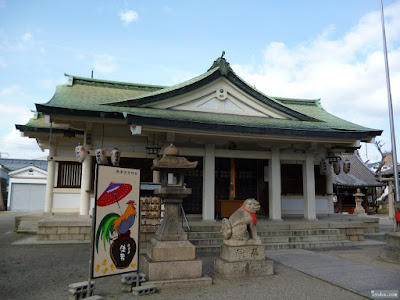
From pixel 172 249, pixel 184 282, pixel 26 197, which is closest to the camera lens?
pixel 184 282

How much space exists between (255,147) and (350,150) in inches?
179

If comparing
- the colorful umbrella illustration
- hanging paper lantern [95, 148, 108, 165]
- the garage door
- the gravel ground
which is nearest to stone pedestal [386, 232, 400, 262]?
the gravel ground

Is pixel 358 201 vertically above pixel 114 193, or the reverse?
pixel 114 193

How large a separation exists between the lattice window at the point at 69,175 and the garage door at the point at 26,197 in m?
21.1

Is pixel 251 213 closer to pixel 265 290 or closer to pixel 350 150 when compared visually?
pixel 265 290

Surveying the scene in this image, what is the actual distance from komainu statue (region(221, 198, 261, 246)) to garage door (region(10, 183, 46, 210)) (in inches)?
1178

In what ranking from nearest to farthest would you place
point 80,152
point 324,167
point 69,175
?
point 80,152, point 69,175, point 324,167

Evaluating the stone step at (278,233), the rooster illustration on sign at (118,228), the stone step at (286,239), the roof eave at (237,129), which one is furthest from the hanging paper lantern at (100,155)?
the rooster illustration on sign at (118,228)

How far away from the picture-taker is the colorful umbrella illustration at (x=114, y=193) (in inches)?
208

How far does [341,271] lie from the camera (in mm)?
6980

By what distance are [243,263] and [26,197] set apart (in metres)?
31.1

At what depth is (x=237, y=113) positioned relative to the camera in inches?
507

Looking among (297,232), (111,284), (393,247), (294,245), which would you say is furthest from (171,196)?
(393,247)

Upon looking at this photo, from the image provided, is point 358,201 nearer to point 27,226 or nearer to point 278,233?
point 278,233
